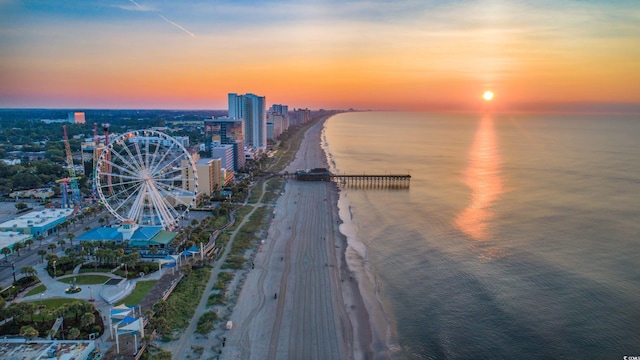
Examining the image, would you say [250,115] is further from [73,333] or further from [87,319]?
[73,333]

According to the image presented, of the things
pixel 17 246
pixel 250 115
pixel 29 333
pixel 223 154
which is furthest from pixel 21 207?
pixel 250 115

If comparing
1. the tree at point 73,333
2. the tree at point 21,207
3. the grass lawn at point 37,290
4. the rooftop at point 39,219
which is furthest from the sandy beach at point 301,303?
the tree at point 21,207

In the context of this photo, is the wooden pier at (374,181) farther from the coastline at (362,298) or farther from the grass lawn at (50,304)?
the grass lawn at (50,304)

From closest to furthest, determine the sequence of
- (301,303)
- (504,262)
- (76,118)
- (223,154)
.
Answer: (301,303), (504,262), (223,154), (76,118)

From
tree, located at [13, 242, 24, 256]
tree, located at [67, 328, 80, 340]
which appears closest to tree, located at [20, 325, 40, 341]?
tree, located at [67, 328, 80, 340]

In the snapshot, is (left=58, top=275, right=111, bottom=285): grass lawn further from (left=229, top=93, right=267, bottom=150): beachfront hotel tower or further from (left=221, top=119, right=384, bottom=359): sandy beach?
(left=229, top=93, right=267, bottom=150): beachfront hotel tower

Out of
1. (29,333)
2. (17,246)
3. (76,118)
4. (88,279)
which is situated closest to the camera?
(29,333)

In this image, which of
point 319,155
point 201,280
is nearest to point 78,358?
point 201,280
